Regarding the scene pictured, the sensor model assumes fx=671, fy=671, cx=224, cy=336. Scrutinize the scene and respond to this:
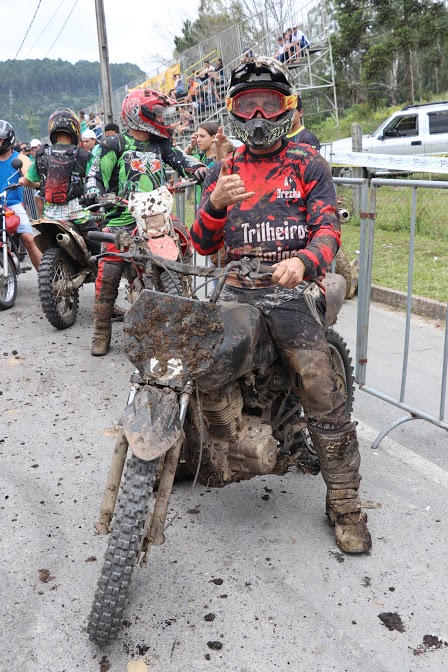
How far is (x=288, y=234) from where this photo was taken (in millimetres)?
3105

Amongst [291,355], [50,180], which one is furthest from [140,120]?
[291,355]

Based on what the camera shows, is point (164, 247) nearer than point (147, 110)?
Yes

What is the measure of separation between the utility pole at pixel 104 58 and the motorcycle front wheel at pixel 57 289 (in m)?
9.66

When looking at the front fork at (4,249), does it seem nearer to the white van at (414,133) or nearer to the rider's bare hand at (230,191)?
the rider's bare hand at (230,191)

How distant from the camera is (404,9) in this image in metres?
28.9

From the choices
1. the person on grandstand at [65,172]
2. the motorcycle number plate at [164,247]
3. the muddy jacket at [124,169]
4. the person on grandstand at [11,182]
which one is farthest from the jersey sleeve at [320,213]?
the person on grandstand at [11,182]

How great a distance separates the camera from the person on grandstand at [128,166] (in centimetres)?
579

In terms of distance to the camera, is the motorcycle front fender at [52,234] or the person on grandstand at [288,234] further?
the motorcycle front fender at [52,234]

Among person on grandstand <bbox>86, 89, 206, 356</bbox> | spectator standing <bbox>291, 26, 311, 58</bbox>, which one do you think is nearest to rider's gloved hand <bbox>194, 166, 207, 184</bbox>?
person on grandstand <bbox>86, 89, 206, 356</bbox>

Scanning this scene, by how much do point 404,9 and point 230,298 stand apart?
3022cm

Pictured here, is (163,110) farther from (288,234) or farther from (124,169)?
(288,234)

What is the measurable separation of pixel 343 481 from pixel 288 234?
3.97 feet

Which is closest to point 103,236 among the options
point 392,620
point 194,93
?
point 392,620

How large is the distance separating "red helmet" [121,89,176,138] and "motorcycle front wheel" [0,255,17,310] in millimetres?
2689
